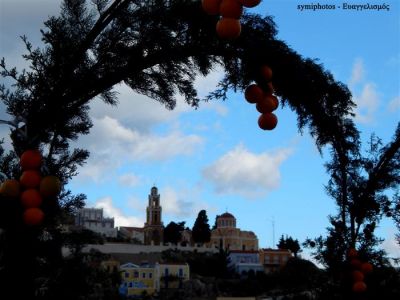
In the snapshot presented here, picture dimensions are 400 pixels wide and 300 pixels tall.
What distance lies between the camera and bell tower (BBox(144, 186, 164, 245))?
72.6 metres

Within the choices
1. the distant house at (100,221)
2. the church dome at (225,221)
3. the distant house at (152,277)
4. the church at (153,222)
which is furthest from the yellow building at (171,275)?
the distant house at (100,221)

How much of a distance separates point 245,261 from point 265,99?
64.4m

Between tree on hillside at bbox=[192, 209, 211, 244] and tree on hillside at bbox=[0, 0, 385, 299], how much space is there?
214ft

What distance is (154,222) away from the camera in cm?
7350

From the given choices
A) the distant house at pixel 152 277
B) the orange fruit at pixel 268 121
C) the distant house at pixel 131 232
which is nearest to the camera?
the orange fruit at pixel 268 121

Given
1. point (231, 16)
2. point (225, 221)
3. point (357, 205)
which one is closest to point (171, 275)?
point (225, 221)

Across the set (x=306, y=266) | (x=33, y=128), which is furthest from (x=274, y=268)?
(x=33, y=128)

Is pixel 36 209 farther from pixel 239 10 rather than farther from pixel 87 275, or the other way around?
pixel 239 10

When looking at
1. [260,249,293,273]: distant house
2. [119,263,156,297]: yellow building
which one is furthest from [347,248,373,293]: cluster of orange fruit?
[260,249,293,273]: distant house

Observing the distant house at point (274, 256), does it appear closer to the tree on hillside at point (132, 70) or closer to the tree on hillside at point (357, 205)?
the tree on hillside at point (357, 205)

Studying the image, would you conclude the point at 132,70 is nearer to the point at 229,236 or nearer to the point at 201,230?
the point at 201,230

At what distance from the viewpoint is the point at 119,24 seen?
5.10 m

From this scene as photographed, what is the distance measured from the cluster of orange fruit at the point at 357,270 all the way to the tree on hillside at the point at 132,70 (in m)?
1.57

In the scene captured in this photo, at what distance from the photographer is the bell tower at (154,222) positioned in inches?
2859
